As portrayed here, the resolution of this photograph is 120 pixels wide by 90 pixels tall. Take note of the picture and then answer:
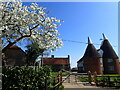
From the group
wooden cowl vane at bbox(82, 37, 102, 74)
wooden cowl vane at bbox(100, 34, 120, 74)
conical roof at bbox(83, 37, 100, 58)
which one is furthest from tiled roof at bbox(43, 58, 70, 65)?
wooden cowl vane at bbox(100, 34, 120, 74)

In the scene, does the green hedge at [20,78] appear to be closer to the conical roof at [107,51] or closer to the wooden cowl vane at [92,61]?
the wooden cowl vane at [92,61]

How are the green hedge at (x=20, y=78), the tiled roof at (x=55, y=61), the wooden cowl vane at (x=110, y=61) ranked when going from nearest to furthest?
the green hedge at (x=20, y=78) < the wooden cowl vane at (x=110, y=61) < the tiled roof at (x=55, y=61)

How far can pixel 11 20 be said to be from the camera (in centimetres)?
883

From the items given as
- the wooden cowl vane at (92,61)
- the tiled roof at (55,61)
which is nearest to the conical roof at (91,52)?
the wooden cowl vane at (92,61)

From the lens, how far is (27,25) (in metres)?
9.53

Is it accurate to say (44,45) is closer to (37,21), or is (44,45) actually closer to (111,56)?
(37,21)

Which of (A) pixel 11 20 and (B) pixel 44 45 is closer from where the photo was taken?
(A) pixel 11 20

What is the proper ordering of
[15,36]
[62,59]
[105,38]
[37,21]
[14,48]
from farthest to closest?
[62,59] < [105,38] < [14,48] < [15,36] < [37,21]

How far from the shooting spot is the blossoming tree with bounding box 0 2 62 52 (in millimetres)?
8812

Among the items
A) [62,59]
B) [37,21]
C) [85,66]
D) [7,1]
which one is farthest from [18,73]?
[62,59]

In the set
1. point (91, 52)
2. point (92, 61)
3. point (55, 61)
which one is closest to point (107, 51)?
point (91, 52)

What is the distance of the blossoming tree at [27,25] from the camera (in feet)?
28.9

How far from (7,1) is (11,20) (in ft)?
4.17

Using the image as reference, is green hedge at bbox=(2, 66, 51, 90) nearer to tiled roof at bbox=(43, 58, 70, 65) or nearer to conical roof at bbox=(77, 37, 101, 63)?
conical roof at bbox=(77, 37, 101, 63)
